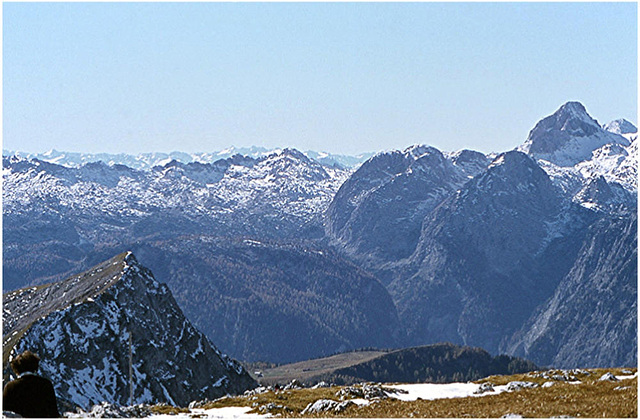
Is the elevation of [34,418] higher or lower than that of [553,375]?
higher

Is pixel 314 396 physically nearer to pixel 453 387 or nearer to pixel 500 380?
pixel 453 387

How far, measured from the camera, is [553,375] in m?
110

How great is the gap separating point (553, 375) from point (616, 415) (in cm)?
6034

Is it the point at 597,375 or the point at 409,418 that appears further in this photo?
the point at 597,375

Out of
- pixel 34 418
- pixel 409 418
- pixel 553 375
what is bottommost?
pixel 553 375

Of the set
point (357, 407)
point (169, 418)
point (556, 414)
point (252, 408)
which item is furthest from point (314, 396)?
point (556, 414)

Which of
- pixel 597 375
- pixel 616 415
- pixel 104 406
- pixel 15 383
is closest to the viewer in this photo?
pixel 15 383

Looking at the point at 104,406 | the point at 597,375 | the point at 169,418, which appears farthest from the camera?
the point at 597,375

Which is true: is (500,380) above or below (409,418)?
below

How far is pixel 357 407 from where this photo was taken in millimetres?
73062

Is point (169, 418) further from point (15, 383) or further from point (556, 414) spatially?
point (15, 383)

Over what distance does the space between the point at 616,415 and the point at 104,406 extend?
4537cm

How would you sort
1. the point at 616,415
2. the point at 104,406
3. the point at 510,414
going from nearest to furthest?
the point at 616,415 → the point at 510,414 → the point at 104,406

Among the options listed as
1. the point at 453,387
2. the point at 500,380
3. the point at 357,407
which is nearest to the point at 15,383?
the point at 357,407
